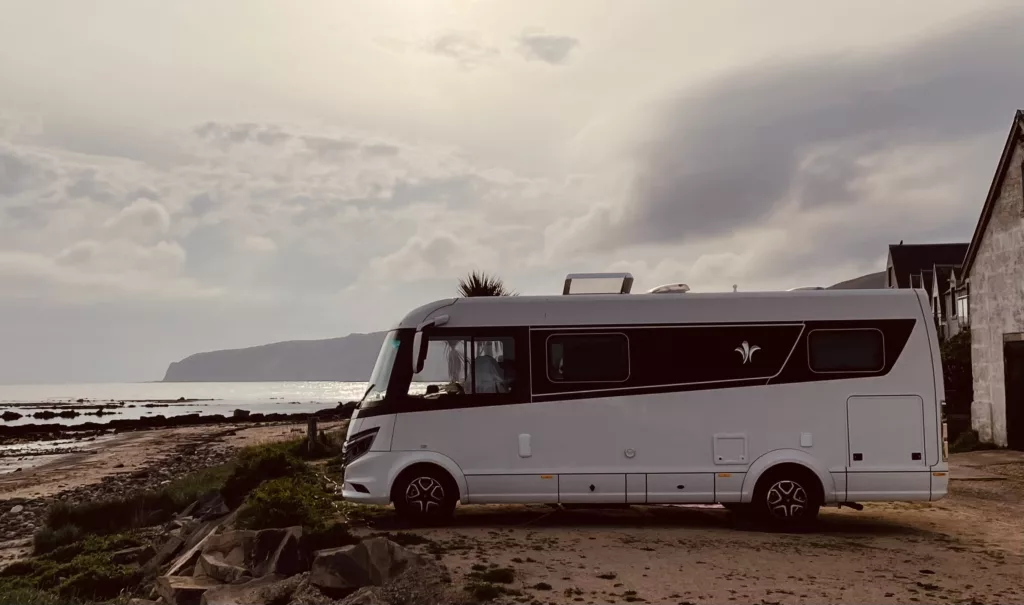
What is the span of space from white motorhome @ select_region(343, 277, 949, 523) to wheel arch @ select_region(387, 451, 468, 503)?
0.02m

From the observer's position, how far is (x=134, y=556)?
14.8 meters

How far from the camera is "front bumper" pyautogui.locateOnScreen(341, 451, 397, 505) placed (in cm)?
1248

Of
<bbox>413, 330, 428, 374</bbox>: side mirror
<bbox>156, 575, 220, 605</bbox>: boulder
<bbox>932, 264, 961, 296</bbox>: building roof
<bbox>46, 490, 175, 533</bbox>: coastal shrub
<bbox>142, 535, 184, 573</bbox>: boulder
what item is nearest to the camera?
<bbox>156, 575, 220, 605</bbox>: boulder

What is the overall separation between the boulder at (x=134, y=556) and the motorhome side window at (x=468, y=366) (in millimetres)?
6040

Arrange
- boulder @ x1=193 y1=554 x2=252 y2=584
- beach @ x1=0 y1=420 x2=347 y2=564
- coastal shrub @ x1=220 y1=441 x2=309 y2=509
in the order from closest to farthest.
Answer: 1. boulder @ x1=193 y1=554 x2=252 y2=584
2. coastal shrub @ x1=220 y1=441 x2=309 y2=509
3. beach @ x1=0 y1=420 x2=347 y2=564

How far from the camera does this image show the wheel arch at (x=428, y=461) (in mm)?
12453

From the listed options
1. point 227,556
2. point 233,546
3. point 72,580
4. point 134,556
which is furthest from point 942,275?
point 72,580

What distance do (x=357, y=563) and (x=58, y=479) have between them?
2766 centimetres

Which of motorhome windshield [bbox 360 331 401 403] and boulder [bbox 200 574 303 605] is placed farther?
motorhome windshield [bbox 360 331 401 403]

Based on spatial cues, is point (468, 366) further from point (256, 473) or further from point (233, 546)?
point (256, 473)

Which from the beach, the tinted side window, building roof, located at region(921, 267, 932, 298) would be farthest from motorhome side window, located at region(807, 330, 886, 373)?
building roof, located at region(921, 267, 932, 298)

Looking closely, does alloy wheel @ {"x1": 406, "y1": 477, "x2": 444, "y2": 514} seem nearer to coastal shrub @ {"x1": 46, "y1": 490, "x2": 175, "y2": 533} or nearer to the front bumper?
the front bumper

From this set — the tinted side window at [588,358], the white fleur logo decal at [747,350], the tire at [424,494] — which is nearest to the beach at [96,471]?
the tire at [424,494]

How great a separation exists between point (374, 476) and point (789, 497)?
5.94m
